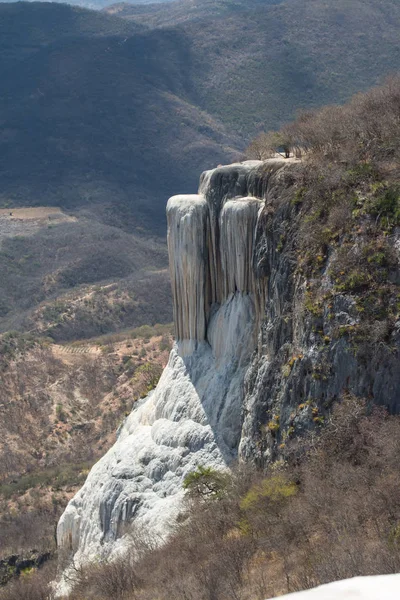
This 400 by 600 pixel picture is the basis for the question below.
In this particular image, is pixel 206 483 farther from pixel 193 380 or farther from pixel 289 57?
pixel 289 57

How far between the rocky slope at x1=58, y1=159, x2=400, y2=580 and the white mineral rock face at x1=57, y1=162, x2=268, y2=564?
0.10 feet

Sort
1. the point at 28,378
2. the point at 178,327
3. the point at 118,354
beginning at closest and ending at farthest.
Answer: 1. the point at 178,327
2. the point at 28,378
3. the point at 118,354

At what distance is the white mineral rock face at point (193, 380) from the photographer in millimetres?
19031

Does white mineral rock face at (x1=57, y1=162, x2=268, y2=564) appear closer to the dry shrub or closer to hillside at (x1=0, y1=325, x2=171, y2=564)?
the dry shrub

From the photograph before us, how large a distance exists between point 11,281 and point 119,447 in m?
57.9

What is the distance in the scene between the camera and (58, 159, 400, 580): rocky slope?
1551 cm

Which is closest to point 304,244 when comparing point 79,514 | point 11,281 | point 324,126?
point 324,126

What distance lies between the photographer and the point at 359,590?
436 centimetres

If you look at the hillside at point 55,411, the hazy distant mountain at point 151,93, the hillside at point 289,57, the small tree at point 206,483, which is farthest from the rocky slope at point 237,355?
the hillside at point 289,57

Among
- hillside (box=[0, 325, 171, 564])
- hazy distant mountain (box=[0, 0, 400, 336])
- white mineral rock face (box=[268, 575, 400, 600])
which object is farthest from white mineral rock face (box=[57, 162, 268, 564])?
hazy distant mountain (box=[0, 0, 400, 336])

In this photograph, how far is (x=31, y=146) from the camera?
118m

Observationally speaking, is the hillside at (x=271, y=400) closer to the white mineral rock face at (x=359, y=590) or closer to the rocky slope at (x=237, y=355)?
the rocky slope at (x=237, y=355)

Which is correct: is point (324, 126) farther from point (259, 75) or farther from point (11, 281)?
point (259, 75)

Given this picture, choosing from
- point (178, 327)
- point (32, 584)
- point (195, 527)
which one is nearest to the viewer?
point (195, 527)
